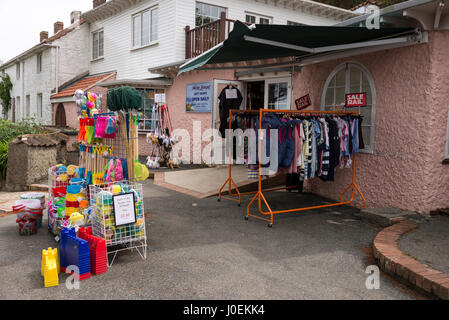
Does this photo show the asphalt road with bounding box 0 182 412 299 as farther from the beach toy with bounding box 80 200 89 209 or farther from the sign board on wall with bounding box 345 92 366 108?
the sign board on wall with bounding box 345 92 366 108

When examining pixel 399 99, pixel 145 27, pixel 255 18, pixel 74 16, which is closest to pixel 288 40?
pixel 399 99

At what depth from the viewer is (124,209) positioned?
427 centimetres

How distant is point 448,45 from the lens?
554cm

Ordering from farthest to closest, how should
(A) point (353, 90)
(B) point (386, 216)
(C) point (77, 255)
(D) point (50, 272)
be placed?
(A) point (353, 90), (B) point (386, 216), (C) point (77, 255), (D) point (50, 272)

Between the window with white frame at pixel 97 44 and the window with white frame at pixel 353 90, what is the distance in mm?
13760

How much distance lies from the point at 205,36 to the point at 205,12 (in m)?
1.72

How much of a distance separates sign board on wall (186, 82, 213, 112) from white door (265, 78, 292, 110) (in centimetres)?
209

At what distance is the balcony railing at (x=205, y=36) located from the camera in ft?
39.8

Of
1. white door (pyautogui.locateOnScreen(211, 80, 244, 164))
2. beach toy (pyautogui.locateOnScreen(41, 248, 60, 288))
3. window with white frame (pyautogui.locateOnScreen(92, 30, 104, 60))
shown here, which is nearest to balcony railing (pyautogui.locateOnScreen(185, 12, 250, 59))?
white door (pyautogui.locateOnScreen(211, 80, 244, 164))

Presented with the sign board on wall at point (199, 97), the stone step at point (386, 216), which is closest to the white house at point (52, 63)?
the sign board on wall at point (199, 97)

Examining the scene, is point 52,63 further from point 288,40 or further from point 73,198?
point 288,40

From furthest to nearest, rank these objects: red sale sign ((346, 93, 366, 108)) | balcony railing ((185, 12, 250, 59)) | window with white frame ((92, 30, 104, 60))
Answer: window with white frame ((92, 30, 104, 60)) < balcony railing ((185, 12, 250, 59)) < red sale sign ((346, 93, 366, 108))

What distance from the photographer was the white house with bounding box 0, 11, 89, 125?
18.7 metres
